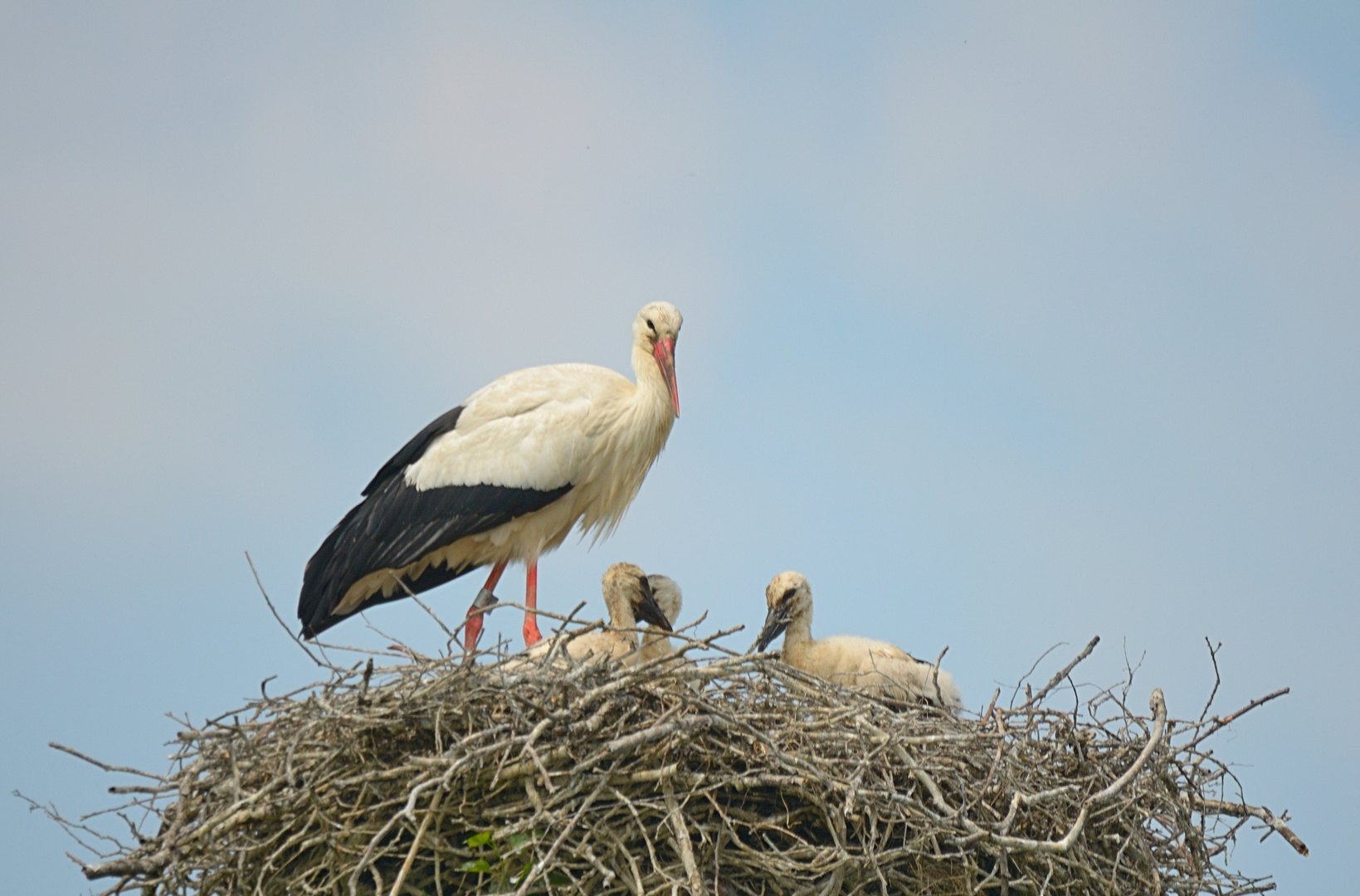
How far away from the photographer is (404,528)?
5.67m

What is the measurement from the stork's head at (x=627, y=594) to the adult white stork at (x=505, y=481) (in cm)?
50

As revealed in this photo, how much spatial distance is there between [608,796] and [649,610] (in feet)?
5.37

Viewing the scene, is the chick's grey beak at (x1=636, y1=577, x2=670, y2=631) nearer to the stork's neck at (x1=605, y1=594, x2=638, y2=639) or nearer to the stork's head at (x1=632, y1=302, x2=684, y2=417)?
the stork's neck at (x1=605, y1=594, x2=638, y2=639)

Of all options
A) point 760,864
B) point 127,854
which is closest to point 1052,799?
point 760,864

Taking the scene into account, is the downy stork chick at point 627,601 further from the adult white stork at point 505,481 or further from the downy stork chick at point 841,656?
the adult white stork at point 505,481

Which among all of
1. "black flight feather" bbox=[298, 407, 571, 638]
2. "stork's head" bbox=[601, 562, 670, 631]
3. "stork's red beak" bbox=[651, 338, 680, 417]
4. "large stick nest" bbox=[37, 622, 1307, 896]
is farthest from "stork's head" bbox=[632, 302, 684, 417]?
"large stick nest" bbox=[37, 622, 1307, 896]

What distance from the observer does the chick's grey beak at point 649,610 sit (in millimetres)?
5133

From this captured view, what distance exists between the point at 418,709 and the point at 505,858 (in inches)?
16.0

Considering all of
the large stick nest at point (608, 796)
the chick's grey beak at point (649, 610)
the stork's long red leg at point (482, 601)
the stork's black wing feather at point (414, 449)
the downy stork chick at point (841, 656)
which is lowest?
the large stick nest at point (608, 796)

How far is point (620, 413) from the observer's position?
582cm

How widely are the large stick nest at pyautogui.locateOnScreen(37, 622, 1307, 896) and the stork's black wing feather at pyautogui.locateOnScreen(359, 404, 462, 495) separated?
6.90ft

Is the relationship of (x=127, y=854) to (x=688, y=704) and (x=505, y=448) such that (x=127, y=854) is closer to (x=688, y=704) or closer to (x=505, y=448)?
(x=688, y=704)

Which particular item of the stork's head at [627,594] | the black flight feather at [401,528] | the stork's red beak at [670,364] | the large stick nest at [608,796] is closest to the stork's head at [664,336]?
the stork's red beak at [670,364]

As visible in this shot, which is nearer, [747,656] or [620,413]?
[747,656]
